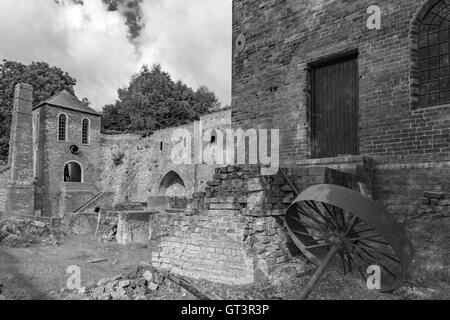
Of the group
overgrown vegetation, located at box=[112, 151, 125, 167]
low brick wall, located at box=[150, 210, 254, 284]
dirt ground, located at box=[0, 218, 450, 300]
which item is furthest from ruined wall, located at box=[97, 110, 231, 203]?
low brick wall, located at box=[150, 210, 254, 284]

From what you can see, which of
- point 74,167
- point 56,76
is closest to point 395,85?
point 74,167

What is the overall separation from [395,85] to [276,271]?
458cm

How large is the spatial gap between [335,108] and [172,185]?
2017 centimetres

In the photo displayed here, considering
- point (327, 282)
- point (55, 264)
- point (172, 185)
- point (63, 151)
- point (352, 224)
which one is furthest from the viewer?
point (63, 151)

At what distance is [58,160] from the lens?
3020cm

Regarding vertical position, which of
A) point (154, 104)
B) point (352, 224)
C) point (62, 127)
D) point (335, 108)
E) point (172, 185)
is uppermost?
point (154, 104)

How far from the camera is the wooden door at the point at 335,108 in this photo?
8289 mm

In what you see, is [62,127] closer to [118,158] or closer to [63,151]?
[63,151]

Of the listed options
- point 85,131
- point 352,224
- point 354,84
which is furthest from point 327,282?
point 85,131

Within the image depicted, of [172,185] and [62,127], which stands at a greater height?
[62,127]

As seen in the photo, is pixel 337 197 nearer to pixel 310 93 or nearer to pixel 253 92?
pixel 310 93

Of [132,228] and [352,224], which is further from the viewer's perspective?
[132,228]

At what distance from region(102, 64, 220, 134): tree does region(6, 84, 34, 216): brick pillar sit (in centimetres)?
1144
